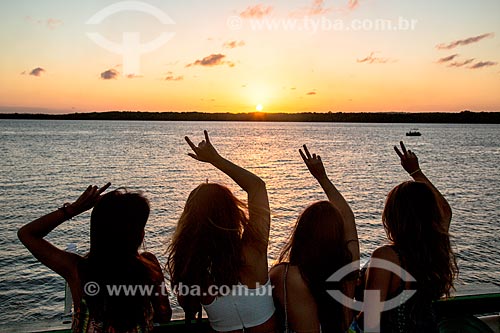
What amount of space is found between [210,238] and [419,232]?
Answer: 3.18 feet

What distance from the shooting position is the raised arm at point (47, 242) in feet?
6.88

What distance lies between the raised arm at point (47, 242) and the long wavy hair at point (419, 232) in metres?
1.37

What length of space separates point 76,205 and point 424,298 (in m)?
1.68

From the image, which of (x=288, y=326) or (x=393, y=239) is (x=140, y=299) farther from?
(x=393, y=239)

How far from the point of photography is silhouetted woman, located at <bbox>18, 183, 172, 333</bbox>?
2.07 meters

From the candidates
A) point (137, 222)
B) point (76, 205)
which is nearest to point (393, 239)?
point (137, 222)

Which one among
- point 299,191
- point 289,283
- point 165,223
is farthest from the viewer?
point 299,191

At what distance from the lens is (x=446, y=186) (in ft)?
103

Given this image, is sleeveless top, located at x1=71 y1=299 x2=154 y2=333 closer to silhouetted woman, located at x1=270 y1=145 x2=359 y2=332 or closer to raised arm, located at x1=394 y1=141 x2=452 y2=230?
silhouetted woman, located at x1=270 y1=145 x2=359 y2=332

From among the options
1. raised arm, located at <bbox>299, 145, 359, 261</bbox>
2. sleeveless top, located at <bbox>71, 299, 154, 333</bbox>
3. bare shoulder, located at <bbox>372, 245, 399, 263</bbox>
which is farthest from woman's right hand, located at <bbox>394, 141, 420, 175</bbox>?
sleeveless top, located at <bbox>71, 299, 154, 333</bbox>

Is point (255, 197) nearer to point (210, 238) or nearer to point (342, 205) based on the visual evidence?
point (210, 238)

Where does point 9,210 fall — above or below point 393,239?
below

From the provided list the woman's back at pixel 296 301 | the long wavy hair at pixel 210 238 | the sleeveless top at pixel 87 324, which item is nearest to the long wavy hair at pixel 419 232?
the woman's back at pixel 296 301

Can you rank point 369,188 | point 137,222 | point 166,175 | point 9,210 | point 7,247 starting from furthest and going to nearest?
point 166,175
point 369,188
point 9,210
point 7,247
point 137,222
